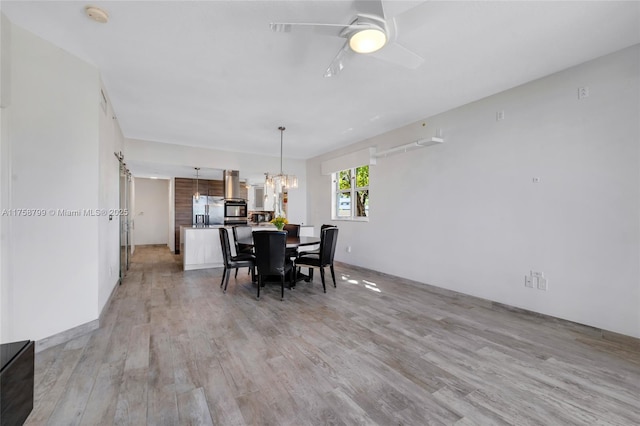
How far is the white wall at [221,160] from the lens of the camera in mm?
5391

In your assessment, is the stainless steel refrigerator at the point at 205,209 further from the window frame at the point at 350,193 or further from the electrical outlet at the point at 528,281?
the electrical outlet at the point at 528,281

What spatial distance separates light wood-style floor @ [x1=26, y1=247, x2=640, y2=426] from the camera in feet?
5.19

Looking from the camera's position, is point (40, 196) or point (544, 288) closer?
point (40, 196)

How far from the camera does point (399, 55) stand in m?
2.10

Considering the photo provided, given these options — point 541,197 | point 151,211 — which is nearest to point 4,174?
point 541,197

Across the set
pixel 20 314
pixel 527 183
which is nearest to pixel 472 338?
pixel 527 183

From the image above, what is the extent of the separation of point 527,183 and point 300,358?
10.3 ft

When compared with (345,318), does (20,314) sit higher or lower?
higher

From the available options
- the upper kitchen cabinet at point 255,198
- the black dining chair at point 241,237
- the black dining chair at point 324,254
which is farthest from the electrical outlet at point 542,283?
the upper kitchen cabinet at point 255,198

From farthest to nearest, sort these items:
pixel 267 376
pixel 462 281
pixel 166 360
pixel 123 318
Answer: pixel 462 281 < pixel 123 318 < pixel 166 360 < pixel 267 376

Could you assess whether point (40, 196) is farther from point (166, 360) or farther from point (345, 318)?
point (345, 318)

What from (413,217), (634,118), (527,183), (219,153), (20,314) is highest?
(219,153)

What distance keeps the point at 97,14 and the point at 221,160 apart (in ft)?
14.1

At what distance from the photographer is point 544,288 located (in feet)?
9.79
